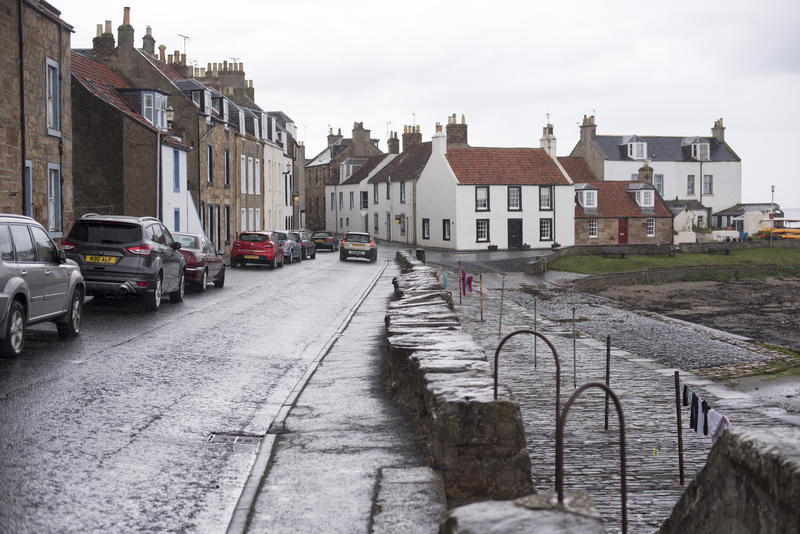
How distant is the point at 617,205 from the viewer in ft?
229

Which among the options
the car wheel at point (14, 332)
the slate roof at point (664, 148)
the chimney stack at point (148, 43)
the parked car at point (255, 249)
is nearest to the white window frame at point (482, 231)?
the slate roof at point (664, 148)

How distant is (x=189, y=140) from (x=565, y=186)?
32.1 m

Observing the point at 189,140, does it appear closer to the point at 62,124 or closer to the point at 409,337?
the point at 62,124

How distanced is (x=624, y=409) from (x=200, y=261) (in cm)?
1670

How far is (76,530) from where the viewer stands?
16.9 feet

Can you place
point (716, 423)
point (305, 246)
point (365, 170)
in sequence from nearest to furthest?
1. point (716, 423)
2. point (305, 246)
3. point (365, 170)

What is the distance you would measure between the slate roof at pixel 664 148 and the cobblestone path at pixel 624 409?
212ft

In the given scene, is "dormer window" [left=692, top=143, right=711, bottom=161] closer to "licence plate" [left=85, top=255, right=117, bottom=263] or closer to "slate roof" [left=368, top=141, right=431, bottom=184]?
"slate roof" [left=368, top=141, right=431, bottom=184]

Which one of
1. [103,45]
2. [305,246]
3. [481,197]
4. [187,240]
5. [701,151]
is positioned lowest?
[305,246]

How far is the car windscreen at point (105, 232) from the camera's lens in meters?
17.9

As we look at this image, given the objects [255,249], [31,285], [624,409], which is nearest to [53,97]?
[255,249]

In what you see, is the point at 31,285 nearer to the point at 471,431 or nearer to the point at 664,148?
the point at 471,431

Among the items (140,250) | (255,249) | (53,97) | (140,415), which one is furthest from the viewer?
(255,249)

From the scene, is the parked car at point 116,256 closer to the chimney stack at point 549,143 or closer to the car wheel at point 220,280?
the car wheel at point 220,280
